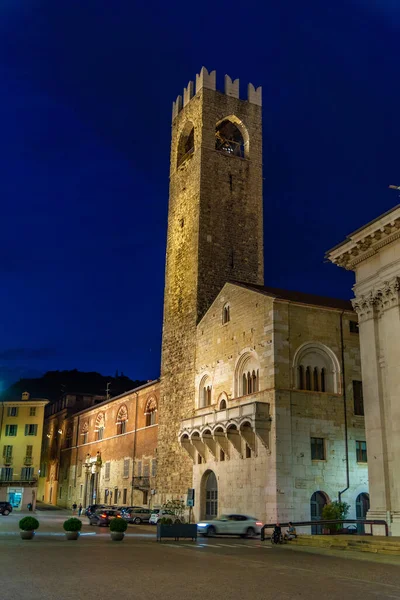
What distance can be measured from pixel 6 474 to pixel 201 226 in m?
44.6

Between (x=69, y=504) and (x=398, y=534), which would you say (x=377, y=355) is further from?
(x=69, y=504)

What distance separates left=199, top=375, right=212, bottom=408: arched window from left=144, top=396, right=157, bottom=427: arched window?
1005cm

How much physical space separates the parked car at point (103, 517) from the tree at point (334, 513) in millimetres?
15664

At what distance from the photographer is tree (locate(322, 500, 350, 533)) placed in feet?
95.1

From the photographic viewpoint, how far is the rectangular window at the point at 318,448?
105 feet

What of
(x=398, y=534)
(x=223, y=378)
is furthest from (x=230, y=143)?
(x=398, y=534)

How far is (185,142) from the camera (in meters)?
50.5

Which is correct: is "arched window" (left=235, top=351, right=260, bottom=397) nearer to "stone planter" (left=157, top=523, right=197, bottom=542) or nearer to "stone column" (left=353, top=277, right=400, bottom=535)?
"stone column" (left=353, top=277, right=400, bottom=535)

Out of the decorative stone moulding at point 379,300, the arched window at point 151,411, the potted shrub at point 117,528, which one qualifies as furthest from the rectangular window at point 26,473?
the decorative stone moulding at point 379,300

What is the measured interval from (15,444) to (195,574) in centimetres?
6486

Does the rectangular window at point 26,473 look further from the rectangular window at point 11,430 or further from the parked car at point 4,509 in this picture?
the parked car at point 4,509

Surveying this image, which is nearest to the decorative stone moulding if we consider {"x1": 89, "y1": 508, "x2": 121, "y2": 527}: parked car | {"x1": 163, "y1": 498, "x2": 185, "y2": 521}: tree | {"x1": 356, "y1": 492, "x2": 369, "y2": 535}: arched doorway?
{"x1": 356, "y1": 492, "x2": 369, "y2": 535}: arched doorway

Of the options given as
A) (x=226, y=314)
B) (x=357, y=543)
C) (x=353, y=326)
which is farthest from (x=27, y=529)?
(x=353, y=326)

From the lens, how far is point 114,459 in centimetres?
5694
